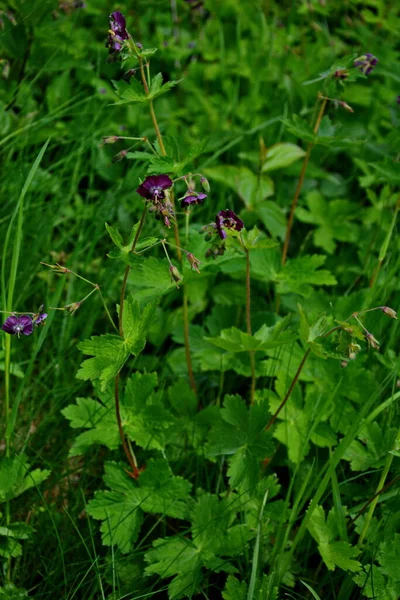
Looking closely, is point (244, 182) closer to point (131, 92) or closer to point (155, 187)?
point (131, 92)

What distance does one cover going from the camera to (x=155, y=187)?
150 cm

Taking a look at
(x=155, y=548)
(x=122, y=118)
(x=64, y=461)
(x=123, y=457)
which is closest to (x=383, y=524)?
(x=155, y=548)

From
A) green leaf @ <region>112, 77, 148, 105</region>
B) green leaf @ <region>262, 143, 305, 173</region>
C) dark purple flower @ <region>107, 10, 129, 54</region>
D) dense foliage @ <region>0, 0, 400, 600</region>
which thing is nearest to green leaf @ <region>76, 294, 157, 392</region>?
dense foliage @ <region>0, 0, 400, 600</region>

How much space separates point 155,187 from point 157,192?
0.04 feet

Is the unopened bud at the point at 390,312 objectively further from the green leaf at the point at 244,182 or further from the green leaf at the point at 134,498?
the green leaf at the point at 244,182

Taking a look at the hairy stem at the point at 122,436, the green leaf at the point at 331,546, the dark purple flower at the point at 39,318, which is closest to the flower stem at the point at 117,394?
the hairy stem at the point at 122,436

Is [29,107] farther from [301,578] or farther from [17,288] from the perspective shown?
[301,578]

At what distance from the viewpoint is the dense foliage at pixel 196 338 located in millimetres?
1740

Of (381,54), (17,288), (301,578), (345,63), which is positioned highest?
(345,63)

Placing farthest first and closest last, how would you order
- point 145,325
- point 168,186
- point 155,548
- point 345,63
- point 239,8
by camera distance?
point 239,8 → point 345,63 → point 155,548 → point 145,325 → point 168,186

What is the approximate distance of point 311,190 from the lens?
310 cm

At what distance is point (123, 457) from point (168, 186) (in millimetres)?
962

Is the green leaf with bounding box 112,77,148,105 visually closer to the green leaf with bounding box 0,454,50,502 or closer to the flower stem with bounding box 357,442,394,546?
the green leaf with bounding box 0,454,50,502

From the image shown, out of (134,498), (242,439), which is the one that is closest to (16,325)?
(134,498)
